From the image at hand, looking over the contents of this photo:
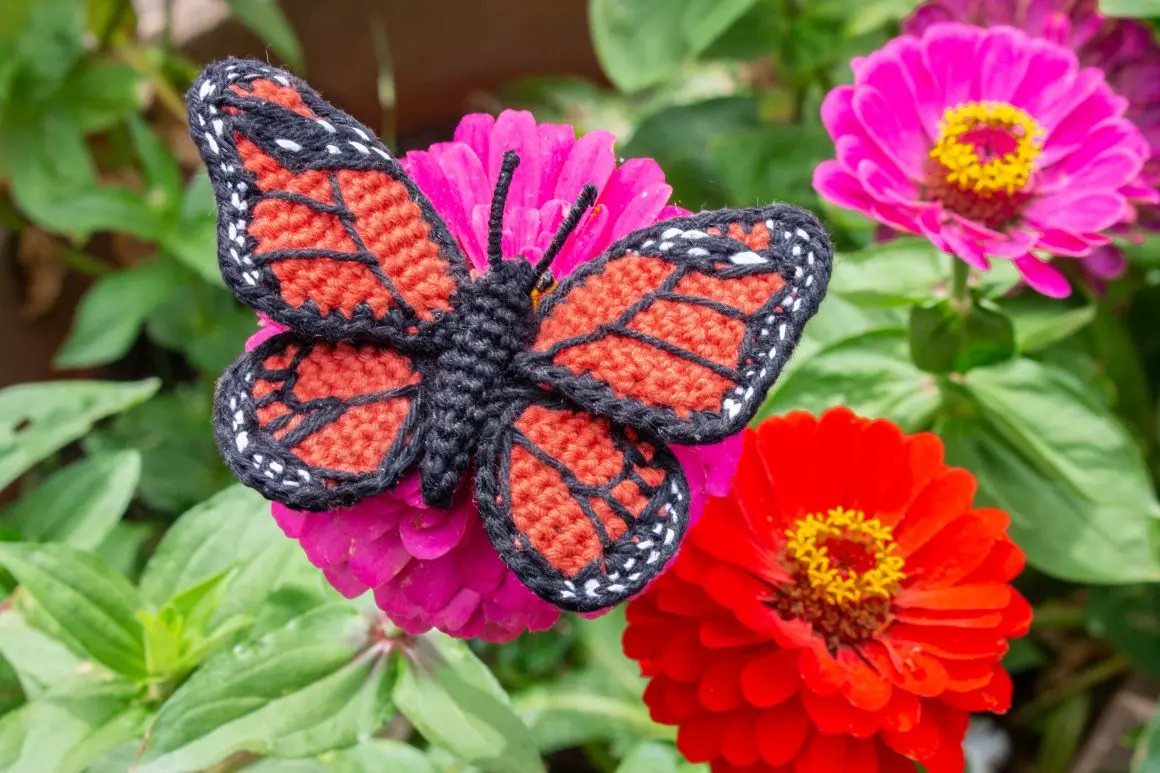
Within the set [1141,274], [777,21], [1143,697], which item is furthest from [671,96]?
[1143,697]

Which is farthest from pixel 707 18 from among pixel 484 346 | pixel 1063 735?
pixel 1063 735

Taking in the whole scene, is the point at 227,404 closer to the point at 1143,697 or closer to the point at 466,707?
the point at 466,707

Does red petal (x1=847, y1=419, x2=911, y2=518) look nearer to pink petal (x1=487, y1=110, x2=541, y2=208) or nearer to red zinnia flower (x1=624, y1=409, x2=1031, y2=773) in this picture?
red zinnia flower (x1=624, y1=409, x2=1031, y2=773)

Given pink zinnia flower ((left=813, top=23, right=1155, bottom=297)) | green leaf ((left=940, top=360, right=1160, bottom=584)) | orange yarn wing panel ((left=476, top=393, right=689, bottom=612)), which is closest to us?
orange yarn wing panel ((left=476, top=393, right=689, bottom=612))

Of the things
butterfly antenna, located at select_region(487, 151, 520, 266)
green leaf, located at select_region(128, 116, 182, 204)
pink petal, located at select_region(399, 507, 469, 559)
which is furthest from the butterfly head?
green leaf, located at select_region(128, 116, 182, 204)

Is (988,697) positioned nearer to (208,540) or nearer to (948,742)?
(948,742)
